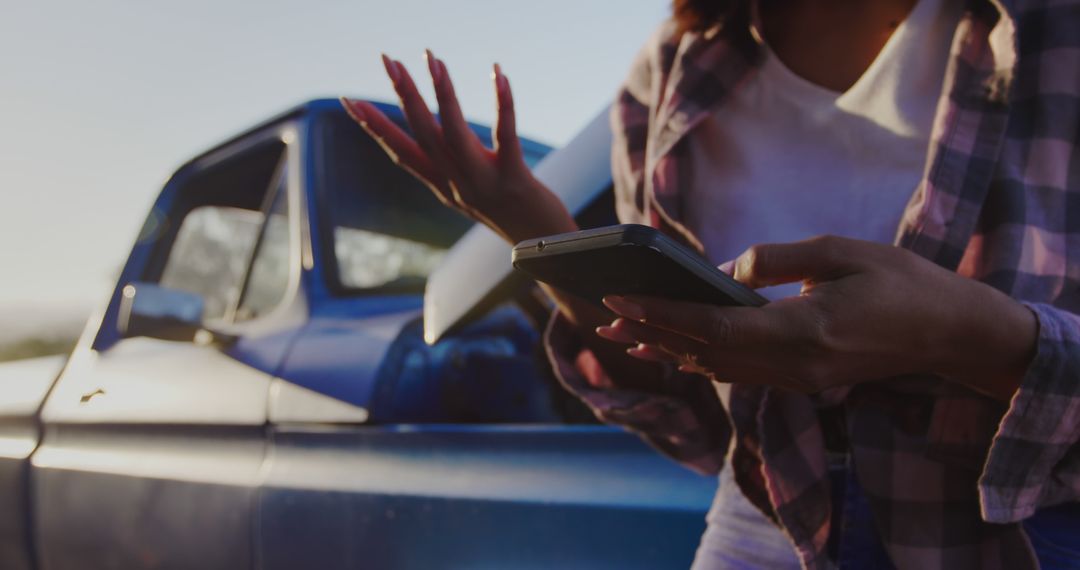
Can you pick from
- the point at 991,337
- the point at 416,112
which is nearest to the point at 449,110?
the point at 416,112

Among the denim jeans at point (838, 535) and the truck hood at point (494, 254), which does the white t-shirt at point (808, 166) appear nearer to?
the denim jeans at point (838, 535)

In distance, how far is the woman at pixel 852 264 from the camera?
77 cm

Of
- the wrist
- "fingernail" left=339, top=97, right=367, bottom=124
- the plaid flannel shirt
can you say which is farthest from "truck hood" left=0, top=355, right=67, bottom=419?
the wrist

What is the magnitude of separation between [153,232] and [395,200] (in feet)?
3.88

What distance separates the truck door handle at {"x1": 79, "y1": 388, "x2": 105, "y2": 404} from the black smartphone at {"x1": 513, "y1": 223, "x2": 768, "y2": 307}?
82.0 inches

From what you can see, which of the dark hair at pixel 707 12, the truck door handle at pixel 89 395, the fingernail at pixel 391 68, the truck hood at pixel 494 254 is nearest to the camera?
the fingernail at pixel 391 68

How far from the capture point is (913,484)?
88cm

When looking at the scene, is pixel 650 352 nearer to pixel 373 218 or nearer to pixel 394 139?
pixel 394 139

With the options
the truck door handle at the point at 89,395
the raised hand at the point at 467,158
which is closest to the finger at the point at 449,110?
the raised hand at the point at 467,158

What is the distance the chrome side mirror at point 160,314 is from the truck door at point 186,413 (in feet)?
0.09

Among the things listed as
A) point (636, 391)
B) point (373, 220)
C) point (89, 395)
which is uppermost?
point (636, 391)

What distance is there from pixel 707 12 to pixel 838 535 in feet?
2.60

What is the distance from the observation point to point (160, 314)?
86.7 inches

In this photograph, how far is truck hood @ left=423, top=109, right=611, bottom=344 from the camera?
139 cm
